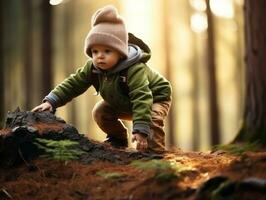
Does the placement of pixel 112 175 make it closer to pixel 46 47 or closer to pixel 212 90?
pixel 46 47

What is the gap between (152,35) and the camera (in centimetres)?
2633

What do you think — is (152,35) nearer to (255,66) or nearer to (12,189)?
(255,66)

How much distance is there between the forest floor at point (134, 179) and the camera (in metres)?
3.07

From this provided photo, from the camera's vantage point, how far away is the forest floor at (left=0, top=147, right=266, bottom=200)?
3074mm

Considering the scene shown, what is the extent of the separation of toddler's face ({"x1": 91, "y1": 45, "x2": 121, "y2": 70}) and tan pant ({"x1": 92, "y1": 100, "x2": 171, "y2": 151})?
559mm

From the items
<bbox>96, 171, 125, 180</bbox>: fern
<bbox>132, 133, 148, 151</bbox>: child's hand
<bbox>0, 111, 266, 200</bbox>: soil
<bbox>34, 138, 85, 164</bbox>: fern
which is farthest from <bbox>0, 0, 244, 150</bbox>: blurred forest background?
<bbox>96, 171, 125, 180</bbox>: fern

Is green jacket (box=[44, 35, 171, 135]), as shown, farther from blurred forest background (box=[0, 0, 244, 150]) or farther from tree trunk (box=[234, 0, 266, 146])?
blurred forest background (box=[0, 0, 244, 150])

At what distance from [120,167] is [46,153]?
2.51ft

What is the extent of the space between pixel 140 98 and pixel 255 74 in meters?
2.89

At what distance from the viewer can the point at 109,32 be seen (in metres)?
4.91

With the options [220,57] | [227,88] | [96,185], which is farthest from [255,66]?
[227,88]

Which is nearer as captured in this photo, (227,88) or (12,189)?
(12,189)

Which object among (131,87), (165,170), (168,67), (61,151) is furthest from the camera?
(168,67)

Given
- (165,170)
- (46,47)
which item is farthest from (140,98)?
(46,47)
